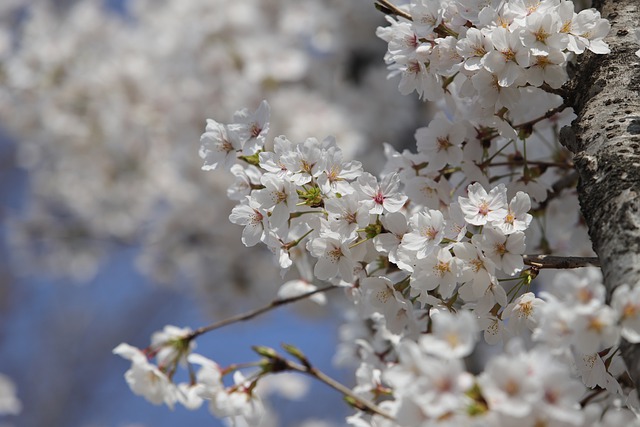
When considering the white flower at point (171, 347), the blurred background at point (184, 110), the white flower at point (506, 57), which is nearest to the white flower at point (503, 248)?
the white flower at point (506, 57)

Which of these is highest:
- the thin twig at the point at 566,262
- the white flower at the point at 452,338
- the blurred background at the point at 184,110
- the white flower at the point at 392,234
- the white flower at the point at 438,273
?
the white flower at the point at 452,338

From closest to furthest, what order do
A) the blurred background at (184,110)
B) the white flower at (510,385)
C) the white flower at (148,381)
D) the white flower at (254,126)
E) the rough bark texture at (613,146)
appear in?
the white flower at (510,385), the rough bark texture at (613,146), the white flower at (254,126), the white flower at (148,381), the blurred background at (184,110)

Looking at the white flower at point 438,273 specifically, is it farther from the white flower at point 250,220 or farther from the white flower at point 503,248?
the white flower at point 250,220

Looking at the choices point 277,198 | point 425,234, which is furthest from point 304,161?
point 425,234

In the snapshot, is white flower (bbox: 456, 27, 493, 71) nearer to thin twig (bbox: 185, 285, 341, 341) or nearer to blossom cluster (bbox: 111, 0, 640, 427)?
blossom cluster (bbox: 111, 0, 640, 427)

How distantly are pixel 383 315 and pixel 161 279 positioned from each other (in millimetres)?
3641

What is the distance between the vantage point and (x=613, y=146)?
2.92 ft

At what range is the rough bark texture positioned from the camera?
77cm

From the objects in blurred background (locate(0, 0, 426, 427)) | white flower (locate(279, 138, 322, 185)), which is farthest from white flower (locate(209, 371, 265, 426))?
blurred background (locate(0, 0, 426, 427))

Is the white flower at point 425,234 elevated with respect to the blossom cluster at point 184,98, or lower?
elevated

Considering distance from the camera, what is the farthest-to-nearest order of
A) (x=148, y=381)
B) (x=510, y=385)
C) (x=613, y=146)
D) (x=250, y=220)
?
(x=148, y=381) < (x=250, y=220) < (x=613, y=146) < (x=510, y=385)

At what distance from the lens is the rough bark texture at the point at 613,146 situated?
0.77 metres

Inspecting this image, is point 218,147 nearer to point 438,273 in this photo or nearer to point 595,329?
point 438,273

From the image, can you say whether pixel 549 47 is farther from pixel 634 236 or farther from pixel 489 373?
pixel 489 373
